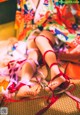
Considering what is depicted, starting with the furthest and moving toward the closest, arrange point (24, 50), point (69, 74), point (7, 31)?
point (7, 31)
point (24, 50)
point (69, 74)

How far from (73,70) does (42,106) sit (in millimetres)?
317

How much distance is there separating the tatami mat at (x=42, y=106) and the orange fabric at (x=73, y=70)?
0.56 ft

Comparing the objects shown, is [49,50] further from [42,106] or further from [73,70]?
[42,106]

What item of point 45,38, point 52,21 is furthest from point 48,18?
point 45,38

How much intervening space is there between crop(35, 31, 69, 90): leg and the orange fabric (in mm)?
93

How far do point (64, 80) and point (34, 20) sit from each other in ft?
2.29

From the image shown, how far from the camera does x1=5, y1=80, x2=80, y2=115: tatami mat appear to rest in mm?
1167

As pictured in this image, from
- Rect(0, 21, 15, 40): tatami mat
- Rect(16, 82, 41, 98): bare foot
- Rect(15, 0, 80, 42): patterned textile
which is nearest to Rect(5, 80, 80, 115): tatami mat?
Rect(16, 82, 41, 98): bare foot

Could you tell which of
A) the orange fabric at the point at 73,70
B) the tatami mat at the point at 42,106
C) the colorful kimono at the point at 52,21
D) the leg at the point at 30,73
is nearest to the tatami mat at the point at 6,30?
the colorful kimono at the point at 52,21

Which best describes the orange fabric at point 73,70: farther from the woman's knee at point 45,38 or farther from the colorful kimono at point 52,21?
the woman's knee at point 45,38

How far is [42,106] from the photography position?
1183 mm

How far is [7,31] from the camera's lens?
1898 millimetres

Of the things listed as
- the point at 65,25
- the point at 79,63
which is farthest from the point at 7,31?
the point at 79,63

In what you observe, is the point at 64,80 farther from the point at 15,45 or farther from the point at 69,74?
the point at 15,45
